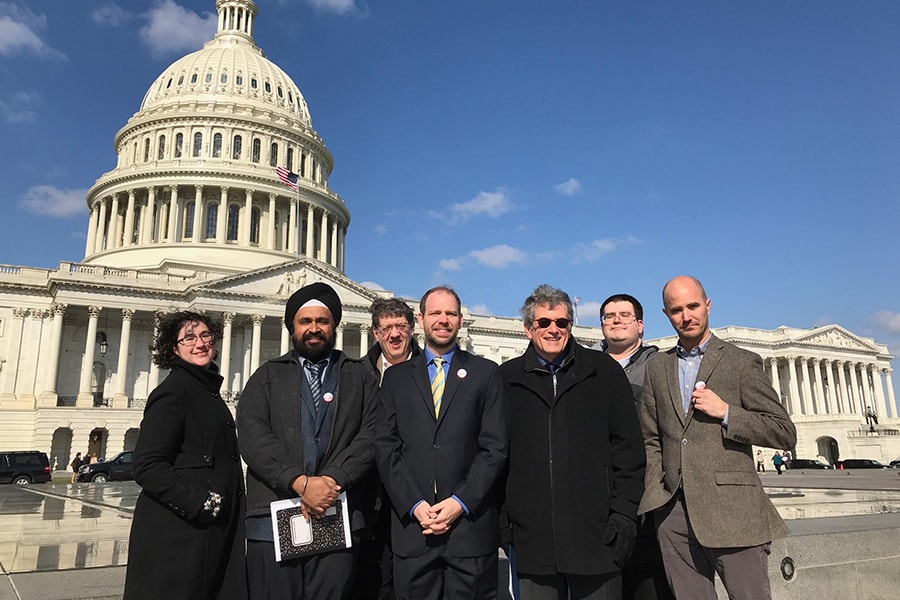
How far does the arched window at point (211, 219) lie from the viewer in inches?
2559

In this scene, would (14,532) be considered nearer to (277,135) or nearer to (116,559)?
(116,559)

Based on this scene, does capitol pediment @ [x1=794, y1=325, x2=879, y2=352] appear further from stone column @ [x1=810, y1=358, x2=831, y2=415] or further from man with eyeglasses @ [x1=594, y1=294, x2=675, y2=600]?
man with eyeglasses @ [x1=594, y1=294, x2=675, y2=600]

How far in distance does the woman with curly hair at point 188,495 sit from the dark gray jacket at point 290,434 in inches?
8.2

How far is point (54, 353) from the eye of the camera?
1860 inches

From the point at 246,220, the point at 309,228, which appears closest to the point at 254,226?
the point at 246,220

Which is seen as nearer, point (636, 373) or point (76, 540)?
point (636, 373)

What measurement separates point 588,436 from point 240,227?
65.3m

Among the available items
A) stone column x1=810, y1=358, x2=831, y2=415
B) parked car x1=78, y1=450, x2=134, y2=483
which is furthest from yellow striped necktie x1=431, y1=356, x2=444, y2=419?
stone column x1=810, y1=358, x2=831, y2=415

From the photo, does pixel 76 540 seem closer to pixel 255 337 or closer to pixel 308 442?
pixel 308 442

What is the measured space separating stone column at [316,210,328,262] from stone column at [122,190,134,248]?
18.4 meters

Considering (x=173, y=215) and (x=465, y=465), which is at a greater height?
(x=173, y=215)

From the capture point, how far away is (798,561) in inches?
247

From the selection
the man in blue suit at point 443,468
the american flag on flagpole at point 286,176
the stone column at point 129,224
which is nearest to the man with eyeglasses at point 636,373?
the man in blue suit at point 443,468

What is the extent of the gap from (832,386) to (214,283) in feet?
250
